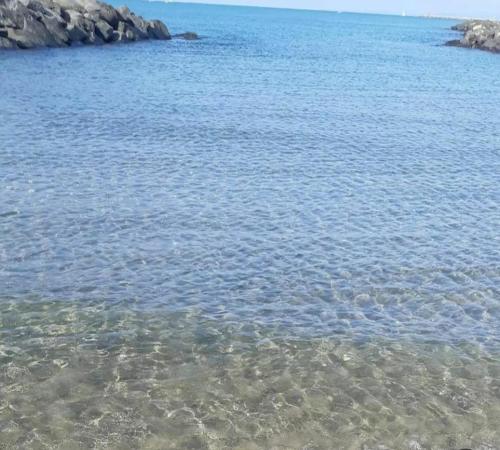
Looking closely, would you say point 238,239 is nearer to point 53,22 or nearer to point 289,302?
point 289,302

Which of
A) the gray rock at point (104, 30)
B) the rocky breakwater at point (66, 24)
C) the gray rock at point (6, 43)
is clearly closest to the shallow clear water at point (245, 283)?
the gray rock at point (6, 43)

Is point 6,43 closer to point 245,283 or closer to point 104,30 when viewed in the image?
point 104,30

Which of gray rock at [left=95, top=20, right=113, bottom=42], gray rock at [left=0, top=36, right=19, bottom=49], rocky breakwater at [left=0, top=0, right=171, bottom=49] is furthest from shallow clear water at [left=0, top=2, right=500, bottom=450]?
gray rock at [left=95, top=20, right=113, bottom=42]

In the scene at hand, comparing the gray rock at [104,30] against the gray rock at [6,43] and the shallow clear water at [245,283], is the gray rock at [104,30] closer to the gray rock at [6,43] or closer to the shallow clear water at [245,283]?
the gray rock at [6,43]

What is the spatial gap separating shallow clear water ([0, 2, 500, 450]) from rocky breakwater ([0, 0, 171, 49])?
42.5 metres

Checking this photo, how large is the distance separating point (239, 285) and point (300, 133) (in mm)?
21205

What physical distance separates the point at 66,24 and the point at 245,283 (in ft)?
254

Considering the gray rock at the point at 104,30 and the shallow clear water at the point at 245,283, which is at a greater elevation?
the shallow clear water at the point at 245,283

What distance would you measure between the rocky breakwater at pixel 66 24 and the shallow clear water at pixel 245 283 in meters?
42.5

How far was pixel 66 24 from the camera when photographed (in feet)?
281

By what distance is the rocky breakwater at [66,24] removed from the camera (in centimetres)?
7669

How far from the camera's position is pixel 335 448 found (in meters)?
11.3

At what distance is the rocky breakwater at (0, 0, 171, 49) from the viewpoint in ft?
252

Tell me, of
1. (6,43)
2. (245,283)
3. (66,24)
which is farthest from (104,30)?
(245,283)
